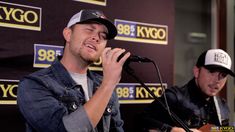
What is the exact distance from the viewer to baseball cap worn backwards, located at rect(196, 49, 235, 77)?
1.78 meters

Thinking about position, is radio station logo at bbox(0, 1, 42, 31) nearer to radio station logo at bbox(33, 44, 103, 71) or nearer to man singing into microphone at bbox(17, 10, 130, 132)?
radio station logo at bbox(33, 44, 103, 71)

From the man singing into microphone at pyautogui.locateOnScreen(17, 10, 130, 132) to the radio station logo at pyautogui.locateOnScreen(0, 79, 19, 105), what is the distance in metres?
0.37

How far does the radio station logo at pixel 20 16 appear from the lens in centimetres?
152

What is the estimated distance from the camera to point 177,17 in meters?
2.91

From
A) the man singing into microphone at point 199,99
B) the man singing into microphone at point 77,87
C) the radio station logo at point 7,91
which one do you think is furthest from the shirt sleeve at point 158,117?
the radio station logo at point 7,91

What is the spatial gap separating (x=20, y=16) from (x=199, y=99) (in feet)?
3.50

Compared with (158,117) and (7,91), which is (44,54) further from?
(158,117)

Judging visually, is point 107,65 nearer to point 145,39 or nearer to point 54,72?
point 54,72

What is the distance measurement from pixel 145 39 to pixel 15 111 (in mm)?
934

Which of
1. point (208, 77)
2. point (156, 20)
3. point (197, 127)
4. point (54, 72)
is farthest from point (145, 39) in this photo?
point (54, 72)

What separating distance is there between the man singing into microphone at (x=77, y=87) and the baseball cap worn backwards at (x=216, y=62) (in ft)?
2.18

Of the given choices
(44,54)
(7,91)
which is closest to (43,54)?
(44,54)

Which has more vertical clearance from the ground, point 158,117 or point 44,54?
point 44,54

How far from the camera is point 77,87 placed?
1.24 meters
